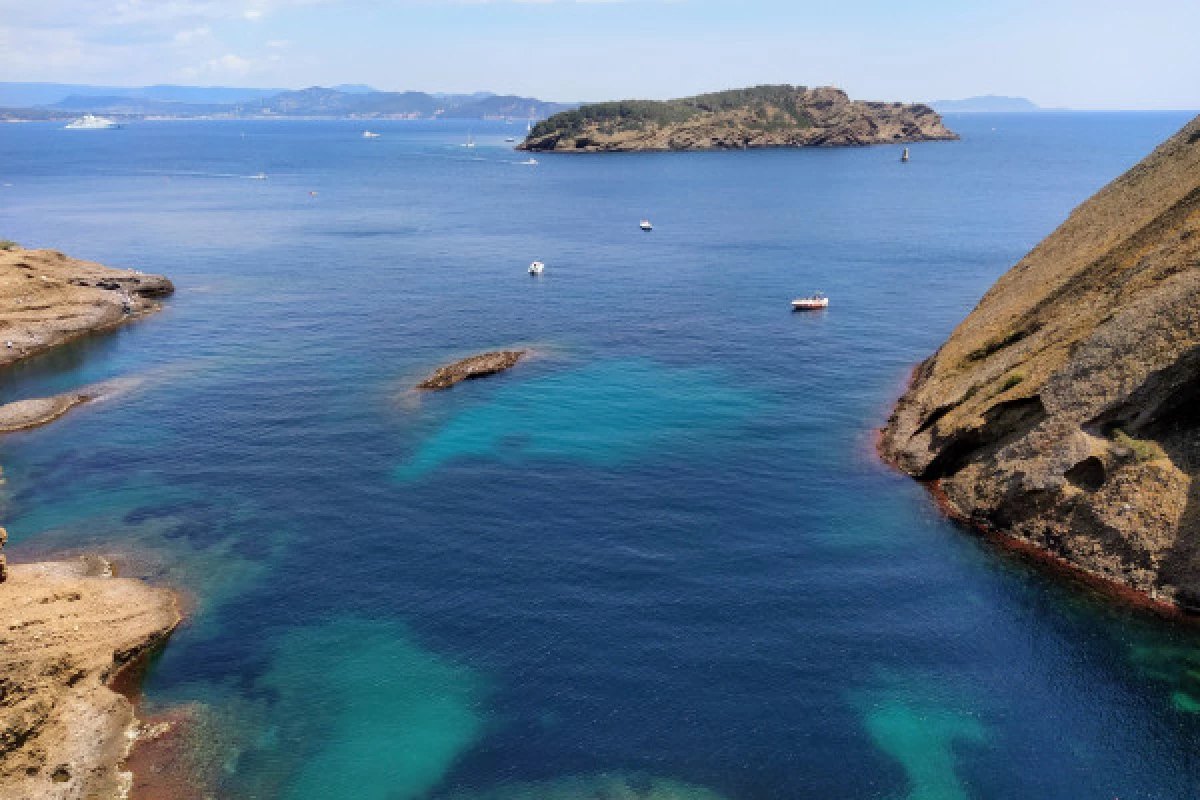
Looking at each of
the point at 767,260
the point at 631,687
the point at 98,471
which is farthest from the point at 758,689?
the point at 767,260

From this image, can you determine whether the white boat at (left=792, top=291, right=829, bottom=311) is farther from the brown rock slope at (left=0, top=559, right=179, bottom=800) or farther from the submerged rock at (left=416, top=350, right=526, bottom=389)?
the brown rock slope at (left=0, top=559, right=179, bottom=800)

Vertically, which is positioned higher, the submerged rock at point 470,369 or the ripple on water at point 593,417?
the submerged rock at point 470,369

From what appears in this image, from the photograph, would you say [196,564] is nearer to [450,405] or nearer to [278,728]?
[278,728]

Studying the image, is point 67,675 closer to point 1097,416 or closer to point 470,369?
point 470,369

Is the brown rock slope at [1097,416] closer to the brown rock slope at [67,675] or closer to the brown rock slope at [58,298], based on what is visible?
the brown rock slope at [67,675]

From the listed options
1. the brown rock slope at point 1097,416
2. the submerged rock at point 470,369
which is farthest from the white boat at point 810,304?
the submerged rock at point 470,369

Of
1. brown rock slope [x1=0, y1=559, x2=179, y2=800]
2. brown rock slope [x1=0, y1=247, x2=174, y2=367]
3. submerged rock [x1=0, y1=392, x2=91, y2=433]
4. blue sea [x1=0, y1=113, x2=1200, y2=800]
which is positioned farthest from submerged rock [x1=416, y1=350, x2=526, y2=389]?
brown rock slope [x1=0, y1=247, x2=174, y2=367]

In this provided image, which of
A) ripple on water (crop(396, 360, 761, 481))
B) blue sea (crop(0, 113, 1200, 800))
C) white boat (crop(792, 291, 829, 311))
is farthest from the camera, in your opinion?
white boat (crop(792, 291, 829, 311))
